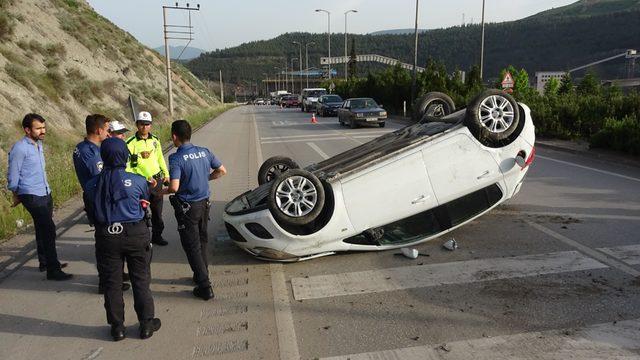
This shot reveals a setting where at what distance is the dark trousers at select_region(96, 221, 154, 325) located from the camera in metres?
3.86

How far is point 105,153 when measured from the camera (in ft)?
12.7

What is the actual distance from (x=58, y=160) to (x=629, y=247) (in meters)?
10.8

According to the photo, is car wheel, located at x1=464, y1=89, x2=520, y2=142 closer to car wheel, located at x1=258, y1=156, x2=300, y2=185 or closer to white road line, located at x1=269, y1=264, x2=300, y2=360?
car wheel, located at x1=258, y1=156, x2=300, y2=185

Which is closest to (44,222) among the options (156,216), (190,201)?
(156,216)

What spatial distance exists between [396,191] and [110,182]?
2920 millimetres

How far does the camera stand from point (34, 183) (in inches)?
204

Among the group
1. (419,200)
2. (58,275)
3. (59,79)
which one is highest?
(59,79)

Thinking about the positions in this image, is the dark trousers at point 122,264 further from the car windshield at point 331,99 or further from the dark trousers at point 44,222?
the car windshield at point 331,99

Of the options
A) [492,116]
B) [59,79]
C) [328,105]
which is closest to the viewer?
[492,116]

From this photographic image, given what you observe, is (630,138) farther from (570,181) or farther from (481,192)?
(481,192)

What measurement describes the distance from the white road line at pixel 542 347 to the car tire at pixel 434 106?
4.52m

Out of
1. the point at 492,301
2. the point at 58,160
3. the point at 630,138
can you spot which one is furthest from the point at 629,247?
the point at 58,160

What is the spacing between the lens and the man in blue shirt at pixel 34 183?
505 centimetres

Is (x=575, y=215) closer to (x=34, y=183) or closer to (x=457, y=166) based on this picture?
(x=457, y=166)
